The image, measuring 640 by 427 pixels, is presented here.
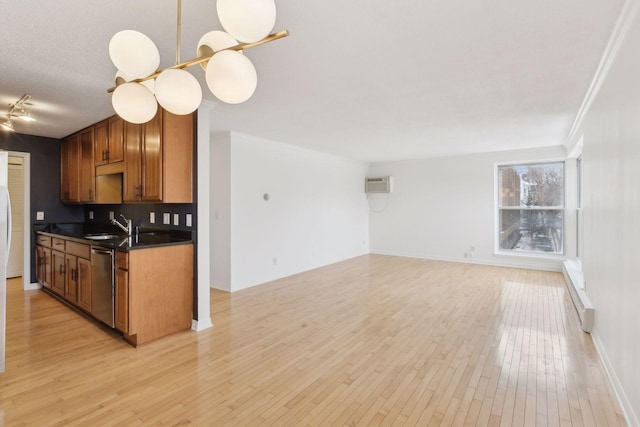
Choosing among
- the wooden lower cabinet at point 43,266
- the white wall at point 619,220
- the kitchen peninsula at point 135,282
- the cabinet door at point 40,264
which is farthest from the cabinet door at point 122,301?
the white wall at point 619,220

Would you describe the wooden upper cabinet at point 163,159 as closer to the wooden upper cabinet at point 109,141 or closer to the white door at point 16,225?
the wooden upper cabinet at point 109,141

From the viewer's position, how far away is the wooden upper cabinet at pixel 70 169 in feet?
14.8

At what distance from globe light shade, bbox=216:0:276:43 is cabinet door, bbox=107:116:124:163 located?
10.4 ft

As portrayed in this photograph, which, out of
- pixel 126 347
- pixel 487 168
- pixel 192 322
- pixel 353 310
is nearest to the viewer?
pixel 126 347

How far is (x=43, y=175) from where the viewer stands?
477cm

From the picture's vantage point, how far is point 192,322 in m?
3.28

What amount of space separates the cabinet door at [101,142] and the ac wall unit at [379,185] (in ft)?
18.3

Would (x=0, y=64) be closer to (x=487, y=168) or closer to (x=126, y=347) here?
(x=126, y=347)

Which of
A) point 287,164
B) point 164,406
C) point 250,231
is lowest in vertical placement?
point 164,406

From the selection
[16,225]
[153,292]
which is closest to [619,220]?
[153,292]

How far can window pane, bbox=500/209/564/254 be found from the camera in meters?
6.07

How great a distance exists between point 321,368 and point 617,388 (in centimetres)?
202

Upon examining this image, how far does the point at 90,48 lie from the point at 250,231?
318cm

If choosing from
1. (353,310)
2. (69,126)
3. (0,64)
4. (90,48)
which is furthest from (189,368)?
(69,126)
